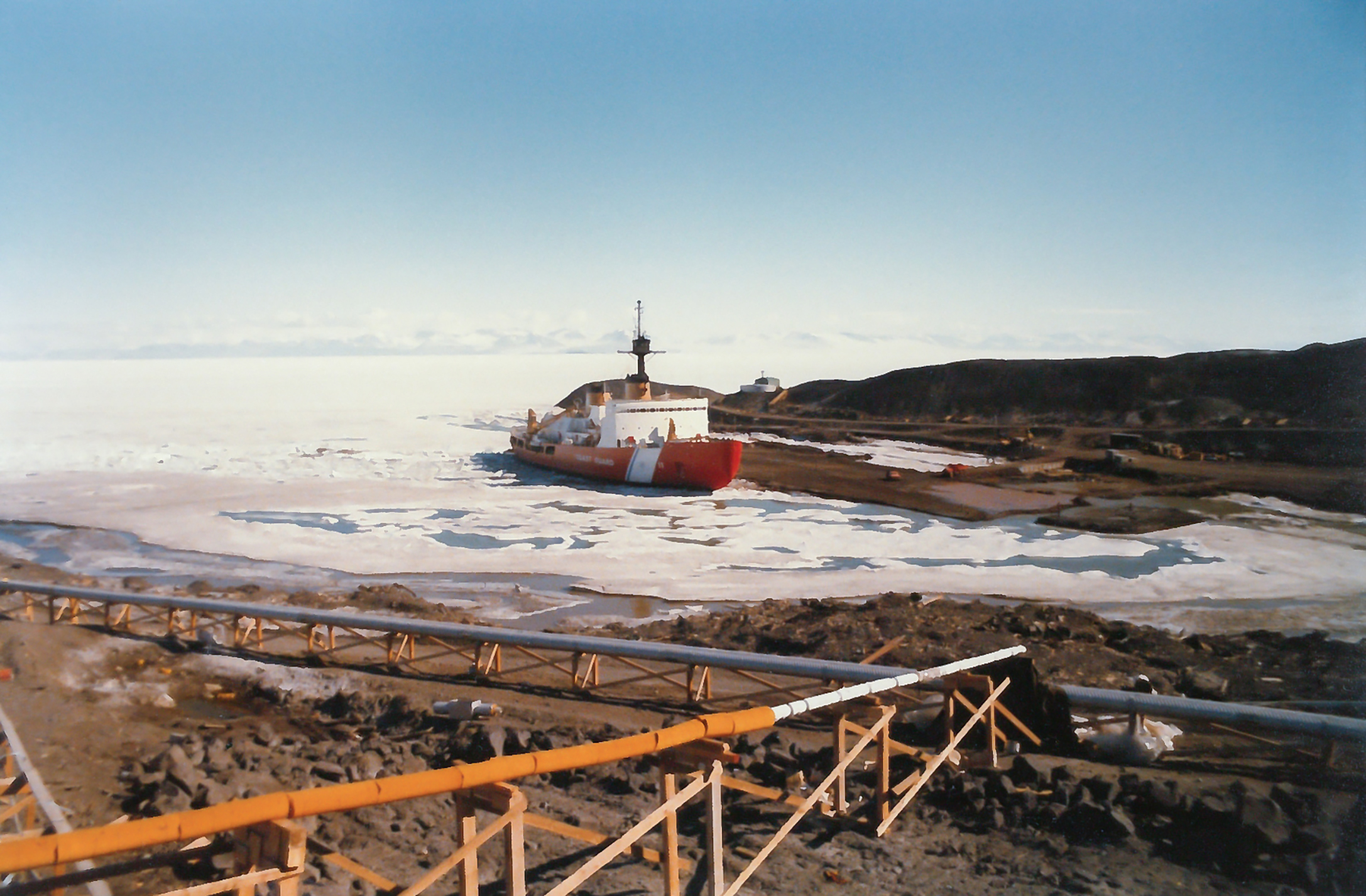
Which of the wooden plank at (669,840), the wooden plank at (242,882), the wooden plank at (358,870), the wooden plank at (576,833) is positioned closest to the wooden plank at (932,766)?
the wooden plank at (576,833)

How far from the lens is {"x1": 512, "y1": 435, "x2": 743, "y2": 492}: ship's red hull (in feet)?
92.4

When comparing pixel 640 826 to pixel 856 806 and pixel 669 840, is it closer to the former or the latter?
pixel 669 840

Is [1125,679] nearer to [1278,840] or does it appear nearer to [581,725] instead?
[1278,840]

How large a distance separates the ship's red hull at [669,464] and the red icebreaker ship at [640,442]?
0.9 inches

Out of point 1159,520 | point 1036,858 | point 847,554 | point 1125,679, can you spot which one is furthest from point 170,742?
point 1159,520

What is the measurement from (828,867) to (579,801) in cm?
179

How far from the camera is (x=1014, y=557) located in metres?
17.1

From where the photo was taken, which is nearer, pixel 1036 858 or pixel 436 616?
pixel 1036 858

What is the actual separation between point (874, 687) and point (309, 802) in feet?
11.0

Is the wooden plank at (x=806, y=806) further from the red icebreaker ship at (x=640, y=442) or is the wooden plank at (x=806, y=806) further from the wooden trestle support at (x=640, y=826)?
the red icebreaker ship at (x=640, y=442)

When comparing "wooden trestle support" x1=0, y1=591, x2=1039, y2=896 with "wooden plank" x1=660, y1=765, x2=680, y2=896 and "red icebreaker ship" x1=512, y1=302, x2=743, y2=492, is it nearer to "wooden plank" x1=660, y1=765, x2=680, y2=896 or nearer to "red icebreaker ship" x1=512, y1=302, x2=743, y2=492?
"wooden plank" x1=660, y1=765, x2=680, y2=896

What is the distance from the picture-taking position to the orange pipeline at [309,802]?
198 cm

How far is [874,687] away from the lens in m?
4.89

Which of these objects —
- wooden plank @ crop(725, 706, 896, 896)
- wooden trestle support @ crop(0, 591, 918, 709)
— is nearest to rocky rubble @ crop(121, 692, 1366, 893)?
wooden plank @ crop(725, 706, 896, 896)
